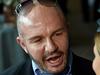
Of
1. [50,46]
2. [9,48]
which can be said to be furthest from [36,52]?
[9,48]

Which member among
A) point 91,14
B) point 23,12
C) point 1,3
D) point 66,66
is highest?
point 23,12

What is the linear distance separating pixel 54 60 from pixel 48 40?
128mm

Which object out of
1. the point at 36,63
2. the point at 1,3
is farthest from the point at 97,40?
the point at 1,3

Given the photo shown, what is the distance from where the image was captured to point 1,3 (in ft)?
22.8

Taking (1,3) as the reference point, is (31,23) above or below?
above

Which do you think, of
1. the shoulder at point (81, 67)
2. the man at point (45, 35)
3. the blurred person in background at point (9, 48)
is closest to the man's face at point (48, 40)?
the man at point (45, 35)

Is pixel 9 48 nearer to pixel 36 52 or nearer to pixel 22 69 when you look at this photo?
pixel 22 69

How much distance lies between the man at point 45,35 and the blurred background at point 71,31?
0.28m

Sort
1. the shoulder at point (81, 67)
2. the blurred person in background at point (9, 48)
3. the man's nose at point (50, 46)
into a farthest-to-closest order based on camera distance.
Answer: the blurred person in background at point (9, 48)
the shoulder at point (81, 67)
the man's nose at point (50, 46)

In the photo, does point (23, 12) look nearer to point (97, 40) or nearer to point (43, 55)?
point (43, 55)

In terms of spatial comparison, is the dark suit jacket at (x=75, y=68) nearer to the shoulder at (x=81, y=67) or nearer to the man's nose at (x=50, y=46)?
the shoulder at (x=81, y=67)

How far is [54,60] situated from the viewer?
97.7 inches

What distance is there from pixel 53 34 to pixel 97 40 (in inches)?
24.2

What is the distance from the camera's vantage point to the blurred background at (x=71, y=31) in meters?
6.17
